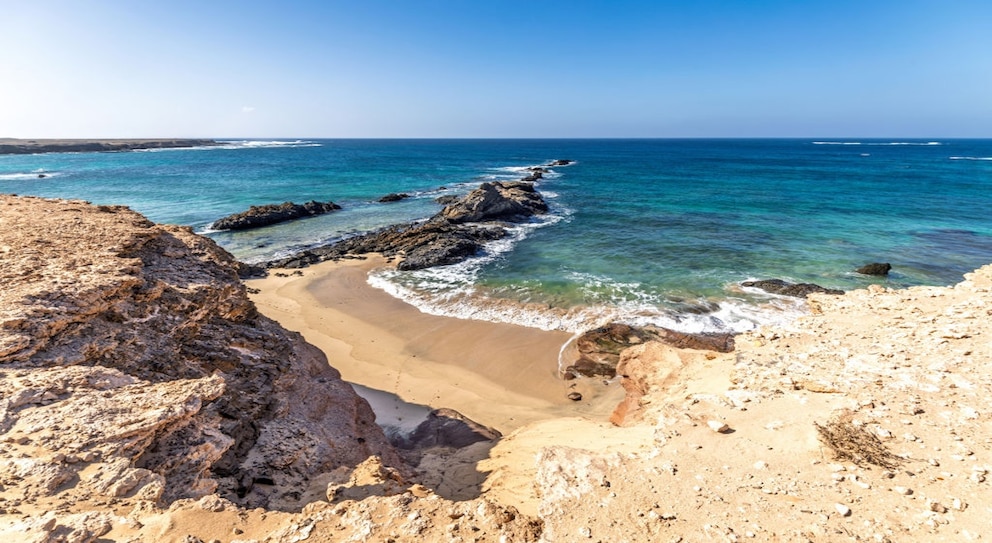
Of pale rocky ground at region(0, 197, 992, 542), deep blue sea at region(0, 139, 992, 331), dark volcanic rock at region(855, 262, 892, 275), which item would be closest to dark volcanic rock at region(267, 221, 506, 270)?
deep blue sea at region(0, 139, 992, 331)

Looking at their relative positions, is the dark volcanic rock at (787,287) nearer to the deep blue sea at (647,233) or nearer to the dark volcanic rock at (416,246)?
the deep blue sea at (647,233)

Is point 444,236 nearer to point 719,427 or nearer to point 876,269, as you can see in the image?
point 719,427

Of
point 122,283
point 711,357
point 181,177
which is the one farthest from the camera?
point 181,177

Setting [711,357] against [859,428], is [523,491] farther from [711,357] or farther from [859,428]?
[711,357]

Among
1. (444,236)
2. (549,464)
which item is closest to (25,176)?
(444,236)

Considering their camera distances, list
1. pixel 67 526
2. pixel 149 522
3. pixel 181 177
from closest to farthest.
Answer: pixel 67 526
pixel 149 522
pixel 181 177

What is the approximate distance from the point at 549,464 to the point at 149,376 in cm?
549

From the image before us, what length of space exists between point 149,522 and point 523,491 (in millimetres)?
3873

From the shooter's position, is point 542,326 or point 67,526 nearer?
point 67,526

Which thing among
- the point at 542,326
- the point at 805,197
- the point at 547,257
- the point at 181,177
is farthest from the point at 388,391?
the point at 181,177

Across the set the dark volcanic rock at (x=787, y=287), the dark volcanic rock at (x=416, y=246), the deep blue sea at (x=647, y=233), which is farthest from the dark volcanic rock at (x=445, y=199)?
the dark volcanic rock at (x=787, y=287)

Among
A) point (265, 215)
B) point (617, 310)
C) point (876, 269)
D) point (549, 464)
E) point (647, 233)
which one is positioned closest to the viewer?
point (549, 464)

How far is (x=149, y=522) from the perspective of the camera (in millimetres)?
3650

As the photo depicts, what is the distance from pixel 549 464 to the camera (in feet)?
18.1
